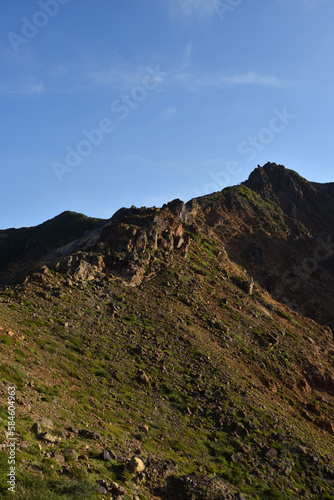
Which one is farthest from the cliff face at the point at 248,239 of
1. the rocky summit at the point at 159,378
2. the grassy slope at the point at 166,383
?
the grassy slope at the point at 166,383

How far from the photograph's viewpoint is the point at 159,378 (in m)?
34.9

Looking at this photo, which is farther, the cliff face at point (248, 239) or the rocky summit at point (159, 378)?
the cliff face at point (248, 239)

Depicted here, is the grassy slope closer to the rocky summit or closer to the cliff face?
the rocky summit

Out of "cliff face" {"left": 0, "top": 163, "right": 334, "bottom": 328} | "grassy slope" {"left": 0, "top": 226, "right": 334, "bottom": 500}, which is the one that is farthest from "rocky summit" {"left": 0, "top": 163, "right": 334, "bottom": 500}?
"cliff face" {"left": 0, "top": 163, "right": 334, "bottom": 328}

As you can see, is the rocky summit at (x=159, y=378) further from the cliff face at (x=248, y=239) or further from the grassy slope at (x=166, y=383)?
the cliff face at (x=248, y=239)

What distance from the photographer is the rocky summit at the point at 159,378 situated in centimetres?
2041

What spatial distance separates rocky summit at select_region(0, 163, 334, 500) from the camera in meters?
20.4


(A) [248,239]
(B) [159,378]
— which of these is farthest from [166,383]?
(A) [248,239]

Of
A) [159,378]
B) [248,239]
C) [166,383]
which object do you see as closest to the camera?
[166,383]

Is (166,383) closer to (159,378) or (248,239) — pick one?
(159,378)

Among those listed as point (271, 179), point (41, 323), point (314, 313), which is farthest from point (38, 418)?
point (271, 179)

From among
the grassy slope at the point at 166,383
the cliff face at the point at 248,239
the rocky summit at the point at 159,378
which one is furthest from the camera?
the cliff face at the point at 248,239

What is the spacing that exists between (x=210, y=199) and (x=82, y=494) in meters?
87.8

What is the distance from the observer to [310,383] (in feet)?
153
